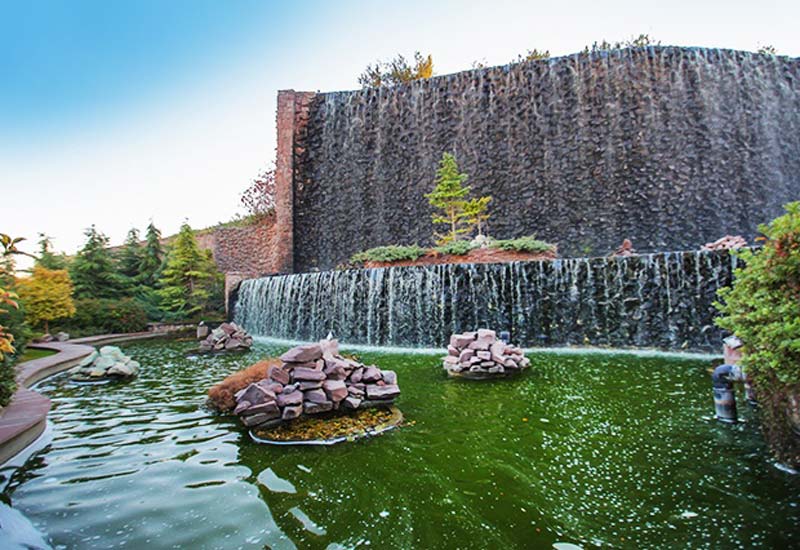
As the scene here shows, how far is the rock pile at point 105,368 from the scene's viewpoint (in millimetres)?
5762

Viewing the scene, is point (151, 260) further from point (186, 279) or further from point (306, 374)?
point (306, 374)

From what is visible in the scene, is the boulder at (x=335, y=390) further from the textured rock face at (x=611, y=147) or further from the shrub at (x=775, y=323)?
the textured rock face at (x=611, y=147)

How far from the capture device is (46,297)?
10.9m

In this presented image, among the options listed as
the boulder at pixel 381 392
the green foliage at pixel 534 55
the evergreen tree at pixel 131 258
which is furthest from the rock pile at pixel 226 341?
the green foliage at pixel 534 55

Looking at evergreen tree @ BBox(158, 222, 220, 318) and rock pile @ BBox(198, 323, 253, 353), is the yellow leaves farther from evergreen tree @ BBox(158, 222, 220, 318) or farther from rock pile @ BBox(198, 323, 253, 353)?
evergreen tree @ BBox(158, 222, 220, 318)

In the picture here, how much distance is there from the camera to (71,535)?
6.19ft

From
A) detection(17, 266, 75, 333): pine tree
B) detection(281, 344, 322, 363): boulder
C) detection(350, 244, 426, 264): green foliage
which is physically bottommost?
detection(281, 344, 322, 363): boulder

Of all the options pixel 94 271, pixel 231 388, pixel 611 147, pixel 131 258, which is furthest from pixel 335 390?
pixel 131 258

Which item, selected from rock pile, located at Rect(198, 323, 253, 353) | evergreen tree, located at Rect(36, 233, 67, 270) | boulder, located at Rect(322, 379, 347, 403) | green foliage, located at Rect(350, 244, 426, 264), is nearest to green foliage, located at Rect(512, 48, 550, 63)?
green foliage, located at Rect(350, 244, 426, 264)

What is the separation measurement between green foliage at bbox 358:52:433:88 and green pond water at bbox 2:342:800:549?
2559 centimetres

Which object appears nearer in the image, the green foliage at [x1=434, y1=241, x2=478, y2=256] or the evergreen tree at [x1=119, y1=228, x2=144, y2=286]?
the green foliage at [x1=434, y1=241, x2=478, y2=256]

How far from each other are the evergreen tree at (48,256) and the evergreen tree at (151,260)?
2.79 metres

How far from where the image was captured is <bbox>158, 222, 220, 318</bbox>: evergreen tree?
1608 centimetres

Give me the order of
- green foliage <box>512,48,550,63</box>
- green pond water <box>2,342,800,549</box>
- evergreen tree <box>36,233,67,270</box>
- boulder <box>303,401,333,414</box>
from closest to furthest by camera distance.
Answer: green pond water <box>2,342,800,549</box> → boulder <box>303,401,333,414</box> → evergreen tree <box>36,233,67,270</box> → green foliage <box>512,48,550,63</box>
